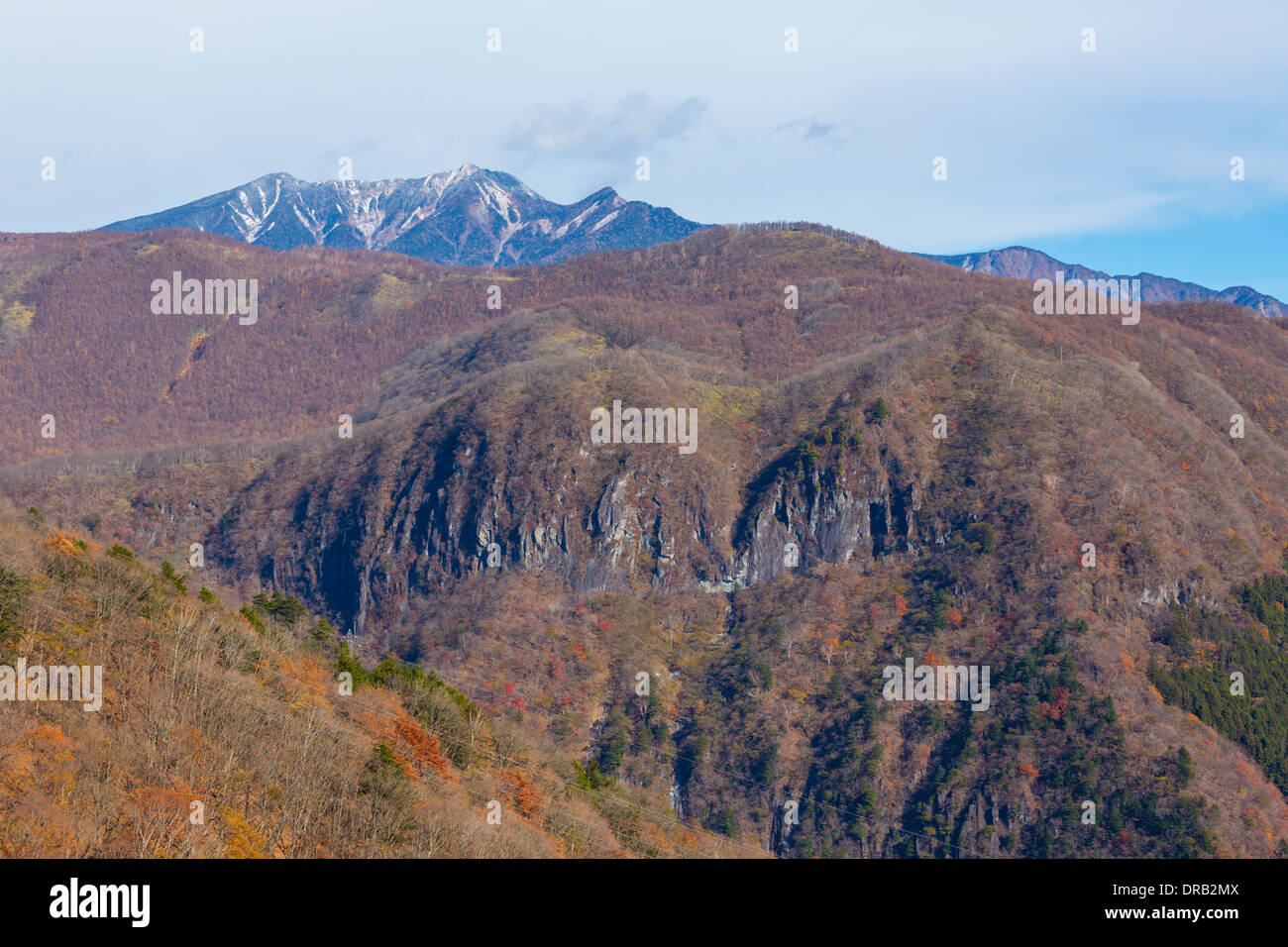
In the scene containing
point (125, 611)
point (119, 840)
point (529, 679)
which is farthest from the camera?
point (529, 679)

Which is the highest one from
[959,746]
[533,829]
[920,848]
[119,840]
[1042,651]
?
[119,840]

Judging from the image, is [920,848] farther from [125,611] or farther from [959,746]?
[125,611]

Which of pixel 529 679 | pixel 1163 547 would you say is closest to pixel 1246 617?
pixel 1163 547

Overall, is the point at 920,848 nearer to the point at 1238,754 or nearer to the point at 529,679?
the point at 1238,754

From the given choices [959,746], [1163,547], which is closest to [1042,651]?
[959,746]

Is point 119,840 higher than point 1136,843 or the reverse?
higher

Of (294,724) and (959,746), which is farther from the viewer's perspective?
(959,746)

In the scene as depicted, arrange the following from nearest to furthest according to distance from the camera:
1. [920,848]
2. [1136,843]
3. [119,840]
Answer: [119,840], [1136,843], [920,848]

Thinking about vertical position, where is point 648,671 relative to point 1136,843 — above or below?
above

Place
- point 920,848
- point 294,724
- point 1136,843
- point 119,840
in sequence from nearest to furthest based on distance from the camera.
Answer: point 119,840, point 294,724, point 1136,843, point 920,848

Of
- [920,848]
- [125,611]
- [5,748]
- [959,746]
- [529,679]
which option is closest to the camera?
[5,748]
